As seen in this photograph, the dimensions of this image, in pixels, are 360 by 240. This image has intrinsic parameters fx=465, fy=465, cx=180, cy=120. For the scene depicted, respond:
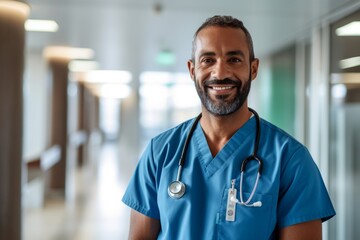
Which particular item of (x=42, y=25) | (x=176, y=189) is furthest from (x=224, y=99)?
(x=42, y=25)

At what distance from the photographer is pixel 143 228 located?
131 centimetres

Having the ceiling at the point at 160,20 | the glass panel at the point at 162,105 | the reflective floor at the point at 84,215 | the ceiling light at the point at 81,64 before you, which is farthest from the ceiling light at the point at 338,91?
the glass panel at the point at 162,105

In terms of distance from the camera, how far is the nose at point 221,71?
1.18 meters

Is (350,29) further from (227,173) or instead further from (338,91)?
(227,173)

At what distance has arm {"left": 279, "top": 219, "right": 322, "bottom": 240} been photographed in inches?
45.1

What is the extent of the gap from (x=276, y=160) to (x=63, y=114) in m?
6.82

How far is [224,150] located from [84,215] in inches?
193

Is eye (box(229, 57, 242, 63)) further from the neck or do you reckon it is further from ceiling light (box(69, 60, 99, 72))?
ceiling light (box(69, 60, 99, 72))

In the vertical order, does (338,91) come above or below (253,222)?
above

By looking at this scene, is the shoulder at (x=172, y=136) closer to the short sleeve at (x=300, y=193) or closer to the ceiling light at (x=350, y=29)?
the short sleeve at (x=300, y=193)

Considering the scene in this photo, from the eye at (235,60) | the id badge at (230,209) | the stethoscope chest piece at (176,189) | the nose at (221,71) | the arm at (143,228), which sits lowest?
the arm at (143,228)

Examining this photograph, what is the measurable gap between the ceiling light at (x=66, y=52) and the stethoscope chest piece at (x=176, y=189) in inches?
237

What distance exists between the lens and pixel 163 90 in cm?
1664

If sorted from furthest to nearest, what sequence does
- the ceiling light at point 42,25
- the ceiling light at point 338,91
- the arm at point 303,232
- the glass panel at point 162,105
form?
the glass panel at point 162,105 < the ceiling light at point 42,25 < the ceiling light at point 338,91 < the arm at point 303,232
